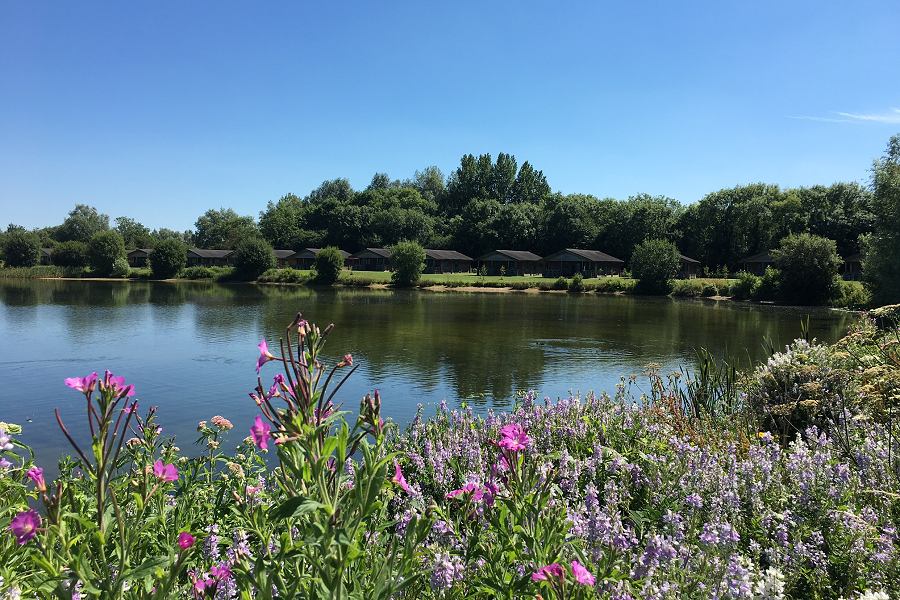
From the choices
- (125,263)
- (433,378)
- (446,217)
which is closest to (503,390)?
(433,378)

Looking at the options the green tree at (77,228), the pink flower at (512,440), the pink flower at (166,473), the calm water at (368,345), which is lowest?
the calm water at (368,345)

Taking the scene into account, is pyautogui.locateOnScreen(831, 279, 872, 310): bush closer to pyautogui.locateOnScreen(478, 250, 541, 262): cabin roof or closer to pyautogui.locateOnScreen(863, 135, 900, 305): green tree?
pyautogui.locateOnScreen(863, 135, 900, 305): green tree

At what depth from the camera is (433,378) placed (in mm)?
20984

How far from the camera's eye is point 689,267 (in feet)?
279

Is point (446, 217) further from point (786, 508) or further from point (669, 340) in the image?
point (786, 508)

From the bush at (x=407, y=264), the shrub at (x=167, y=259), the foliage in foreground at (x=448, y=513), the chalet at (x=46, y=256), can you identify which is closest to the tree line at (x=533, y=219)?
the chalet at (x=46, y=256)

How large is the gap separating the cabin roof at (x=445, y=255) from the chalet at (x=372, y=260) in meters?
8.62

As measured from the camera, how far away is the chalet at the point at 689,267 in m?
83.1

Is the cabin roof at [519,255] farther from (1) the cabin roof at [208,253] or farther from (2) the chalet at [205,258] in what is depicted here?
(1) the cabin roof at [208,253]

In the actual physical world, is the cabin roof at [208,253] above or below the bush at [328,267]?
above

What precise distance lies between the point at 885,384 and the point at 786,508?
3.92 meters

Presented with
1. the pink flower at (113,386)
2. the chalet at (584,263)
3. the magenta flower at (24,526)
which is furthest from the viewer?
the chalet at (584,263)

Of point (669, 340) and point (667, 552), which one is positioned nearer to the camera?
point (667, 552)

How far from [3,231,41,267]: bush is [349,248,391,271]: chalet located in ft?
198
